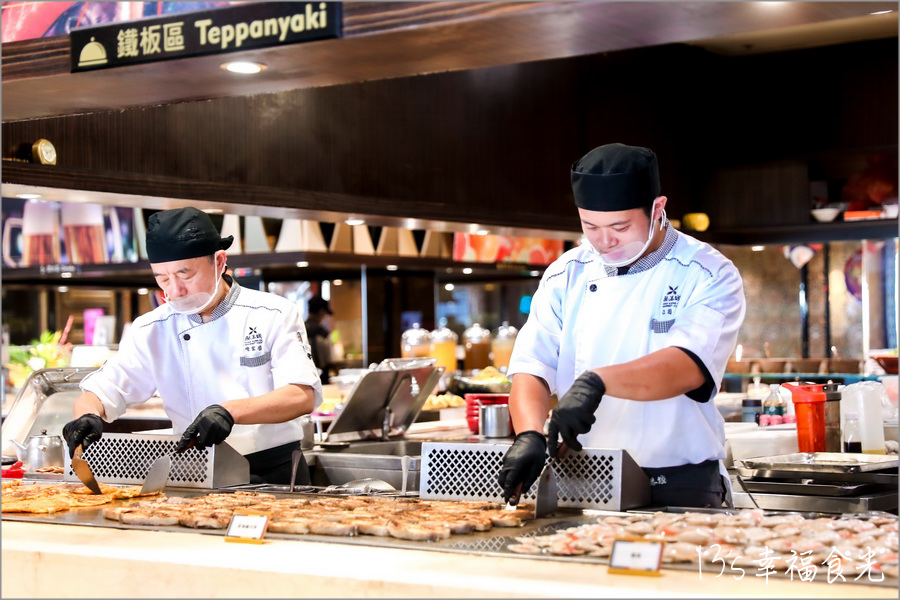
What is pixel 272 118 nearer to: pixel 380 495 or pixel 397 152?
pixel 397 152

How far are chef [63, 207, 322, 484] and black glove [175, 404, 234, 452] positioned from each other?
0.55 feet

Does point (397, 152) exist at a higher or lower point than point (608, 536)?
higher

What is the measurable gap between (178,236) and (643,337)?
1.38 m

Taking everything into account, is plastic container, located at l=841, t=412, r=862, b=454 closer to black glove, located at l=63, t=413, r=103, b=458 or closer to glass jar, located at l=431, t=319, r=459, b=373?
black glove, located at l=63, t=413, r=103, b=458

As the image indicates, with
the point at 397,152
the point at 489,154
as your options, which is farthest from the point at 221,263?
the point at 489,154

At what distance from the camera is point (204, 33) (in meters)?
2.49

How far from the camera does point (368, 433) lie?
16.3 ft

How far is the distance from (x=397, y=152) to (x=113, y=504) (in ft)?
10.2

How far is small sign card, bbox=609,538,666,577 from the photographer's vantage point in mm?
1848

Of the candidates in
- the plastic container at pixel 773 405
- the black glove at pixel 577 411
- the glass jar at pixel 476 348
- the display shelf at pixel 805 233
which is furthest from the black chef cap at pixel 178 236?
the glass jar at pixel 476 348

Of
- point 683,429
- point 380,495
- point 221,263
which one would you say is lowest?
point 380,495

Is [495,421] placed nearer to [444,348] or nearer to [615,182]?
[615,182]

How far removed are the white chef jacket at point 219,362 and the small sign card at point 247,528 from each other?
1.04 m

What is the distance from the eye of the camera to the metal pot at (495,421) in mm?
4652
